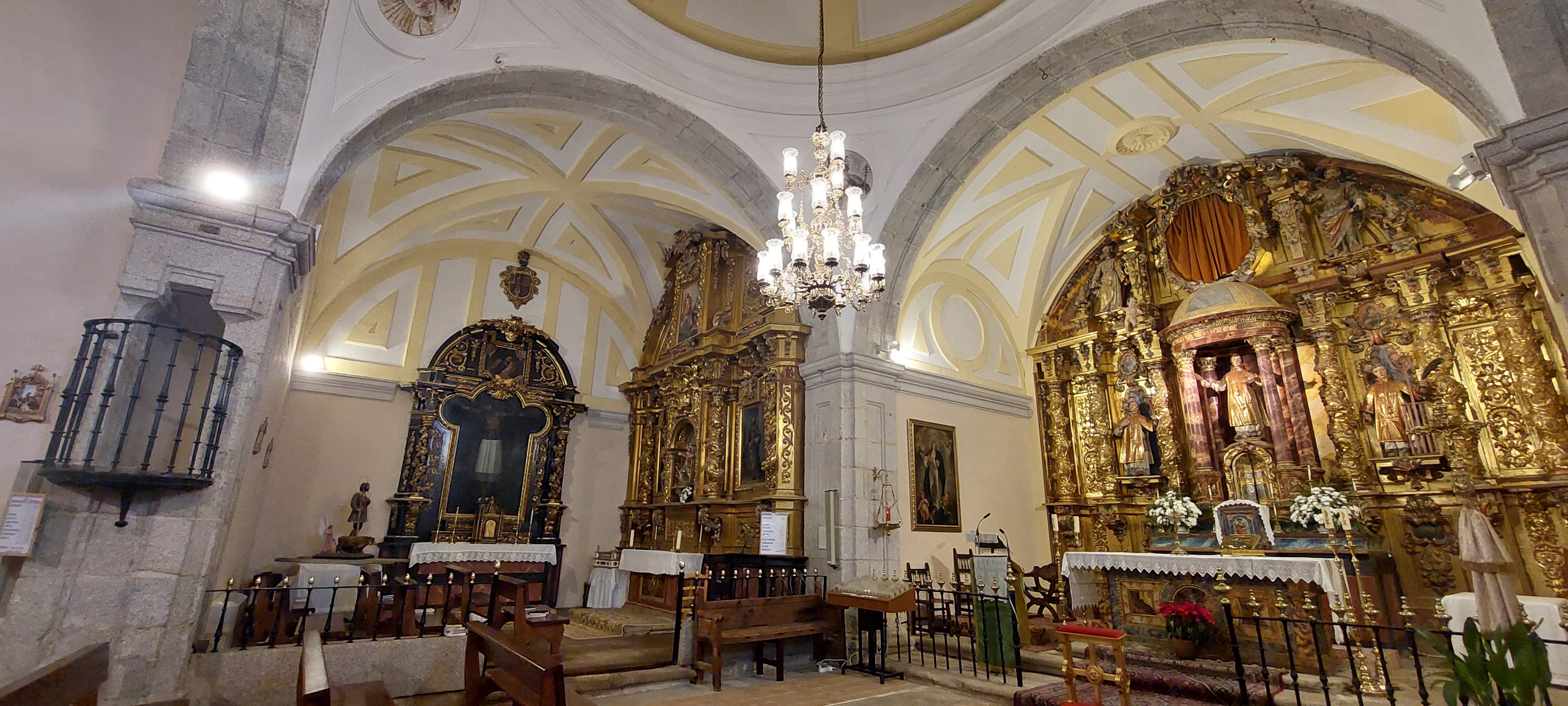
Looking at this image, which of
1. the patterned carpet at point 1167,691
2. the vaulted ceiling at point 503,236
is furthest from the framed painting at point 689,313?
the patterned carpet at point 1167,691

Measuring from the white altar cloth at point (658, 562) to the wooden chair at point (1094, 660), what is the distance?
3979 millimetres

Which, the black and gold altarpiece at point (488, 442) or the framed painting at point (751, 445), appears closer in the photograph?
the framed painting at point (751, 445)

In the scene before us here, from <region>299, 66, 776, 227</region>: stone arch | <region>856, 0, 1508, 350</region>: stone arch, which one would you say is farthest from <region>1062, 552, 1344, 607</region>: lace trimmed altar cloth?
<region>299, 66, 776, 227</region>: stone arch

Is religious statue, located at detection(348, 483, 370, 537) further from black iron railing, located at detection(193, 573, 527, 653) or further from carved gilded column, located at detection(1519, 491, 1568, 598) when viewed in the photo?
carved gilded column, located at detection(1519, 491, 1568, 598)

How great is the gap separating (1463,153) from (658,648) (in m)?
9.34

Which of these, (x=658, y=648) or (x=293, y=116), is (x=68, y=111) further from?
(x=658, y=648)

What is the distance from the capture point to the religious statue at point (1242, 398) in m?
8.23

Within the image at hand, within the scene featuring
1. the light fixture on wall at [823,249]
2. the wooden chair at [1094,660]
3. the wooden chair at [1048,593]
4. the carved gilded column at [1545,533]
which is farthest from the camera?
the wooden chair at [1048,593]

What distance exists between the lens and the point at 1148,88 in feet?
24.9

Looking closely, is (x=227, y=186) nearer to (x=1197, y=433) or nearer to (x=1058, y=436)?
(x=1058, y=436)

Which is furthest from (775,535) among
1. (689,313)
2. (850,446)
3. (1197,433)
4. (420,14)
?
(420,14)

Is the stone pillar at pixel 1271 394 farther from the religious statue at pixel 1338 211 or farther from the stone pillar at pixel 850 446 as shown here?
the stone pillar at pixel 850 446

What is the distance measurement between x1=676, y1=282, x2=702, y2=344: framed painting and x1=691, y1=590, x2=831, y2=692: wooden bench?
532 cm

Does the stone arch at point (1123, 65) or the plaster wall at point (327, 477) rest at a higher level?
the stone arch at point (1123, 65)
